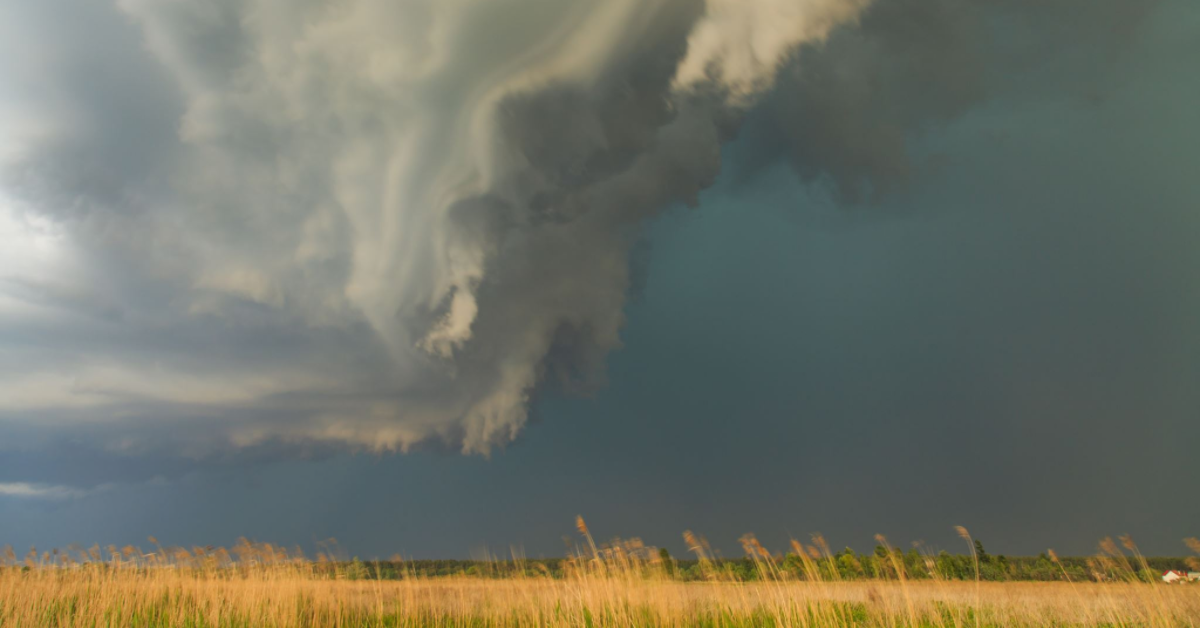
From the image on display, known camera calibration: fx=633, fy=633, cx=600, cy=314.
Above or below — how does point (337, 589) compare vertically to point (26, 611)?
below

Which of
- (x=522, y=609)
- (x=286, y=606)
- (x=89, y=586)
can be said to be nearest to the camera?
(x=286, y=606)

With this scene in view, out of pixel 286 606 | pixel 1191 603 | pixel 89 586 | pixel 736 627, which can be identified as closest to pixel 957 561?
pixel 1191 603

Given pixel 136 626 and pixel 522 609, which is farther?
pixel 522 609

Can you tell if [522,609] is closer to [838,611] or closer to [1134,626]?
[838,611]

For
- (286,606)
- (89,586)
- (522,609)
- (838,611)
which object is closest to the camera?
(838,611)

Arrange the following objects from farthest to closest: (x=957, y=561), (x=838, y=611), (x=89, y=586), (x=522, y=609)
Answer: (x=957, y=561)
(x=89, y=586)
(x=522, y=609)
(x=838, y=611)

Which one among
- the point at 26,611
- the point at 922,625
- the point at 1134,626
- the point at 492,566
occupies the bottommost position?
the point at 1134,626

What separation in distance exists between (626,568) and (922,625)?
5.20 meters

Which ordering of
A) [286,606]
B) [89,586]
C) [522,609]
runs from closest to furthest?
[286,606]
[522,609]
[89,586]

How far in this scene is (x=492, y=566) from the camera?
542 inches

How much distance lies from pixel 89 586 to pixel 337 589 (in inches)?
219

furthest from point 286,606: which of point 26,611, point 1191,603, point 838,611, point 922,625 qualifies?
point 1191,603

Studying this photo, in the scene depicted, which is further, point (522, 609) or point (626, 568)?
point (522, 609)

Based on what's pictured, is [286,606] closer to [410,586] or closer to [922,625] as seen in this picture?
[410,586]
